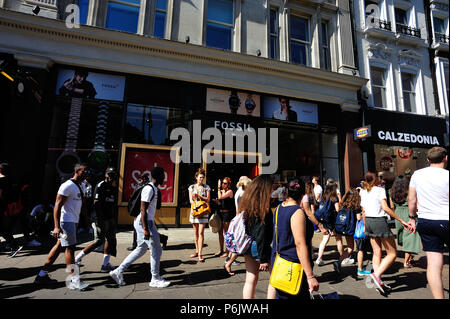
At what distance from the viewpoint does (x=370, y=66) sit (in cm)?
1188

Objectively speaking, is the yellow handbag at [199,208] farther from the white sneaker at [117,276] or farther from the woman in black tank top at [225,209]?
the white sneaker at [117,276]

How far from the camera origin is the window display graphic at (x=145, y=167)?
807cm

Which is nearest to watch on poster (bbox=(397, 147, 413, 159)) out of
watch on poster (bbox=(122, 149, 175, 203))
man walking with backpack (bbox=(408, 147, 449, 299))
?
man walking with backpack (bbox=(408, 147, 449, 299))

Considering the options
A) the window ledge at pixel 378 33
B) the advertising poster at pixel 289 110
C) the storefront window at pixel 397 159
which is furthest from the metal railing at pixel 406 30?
the advertising poster at pixel 289 110

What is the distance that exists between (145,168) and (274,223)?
22.6 ft

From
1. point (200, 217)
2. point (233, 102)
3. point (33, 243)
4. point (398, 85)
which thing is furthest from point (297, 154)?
point (33, 243)

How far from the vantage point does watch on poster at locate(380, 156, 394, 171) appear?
37.3 feet

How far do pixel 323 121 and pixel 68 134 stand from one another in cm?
1070

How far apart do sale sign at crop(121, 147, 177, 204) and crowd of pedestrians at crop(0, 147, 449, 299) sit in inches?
98.2

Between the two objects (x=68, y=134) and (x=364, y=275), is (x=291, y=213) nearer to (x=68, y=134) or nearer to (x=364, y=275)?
(x=364, y=275)

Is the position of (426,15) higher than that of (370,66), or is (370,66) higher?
(426,15)

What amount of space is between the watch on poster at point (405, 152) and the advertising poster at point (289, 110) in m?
5.10

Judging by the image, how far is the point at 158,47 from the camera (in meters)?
8.56
